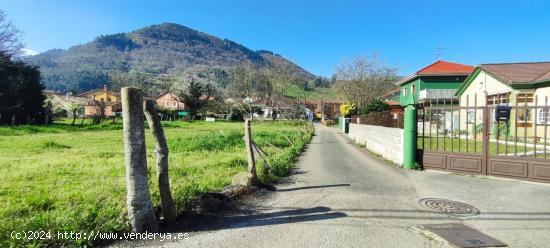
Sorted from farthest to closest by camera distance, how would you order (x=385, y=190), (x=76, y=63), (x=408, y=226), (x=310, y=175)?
(x=76, y=63)
(x=310, y=175)
(x=385, y=190)
(x=408, y=226)

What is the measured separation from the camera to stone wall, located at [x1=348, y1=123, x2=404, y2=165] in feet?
36.7

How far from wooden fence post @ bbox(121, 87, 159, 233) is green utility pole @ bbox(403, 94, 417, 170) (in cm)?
815

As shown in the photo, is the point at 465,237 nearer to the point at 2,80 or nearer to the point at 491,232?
the point at 491,232

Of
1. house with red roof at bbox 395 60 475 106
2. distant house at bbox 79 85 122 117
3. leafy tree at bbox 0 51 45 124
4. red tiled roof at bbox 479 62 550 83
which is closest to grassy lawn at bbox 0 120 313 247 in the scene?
red tiled roof at bbox 479 62 550 83

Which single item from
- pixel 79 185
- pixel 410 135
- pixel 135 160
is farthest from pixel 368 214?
pixel 79 185

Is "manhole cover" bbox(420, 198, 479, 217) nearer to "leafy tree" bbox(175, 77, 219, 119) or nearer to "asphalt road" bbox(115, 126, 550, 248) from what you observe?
"asphalt road" bbox(115, 126, 550, 248)

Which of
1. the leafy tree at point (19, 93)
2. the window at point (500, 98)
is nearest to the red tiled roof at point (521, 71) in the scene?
the window at point (500, 98)

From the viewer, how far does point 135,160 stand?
417 cm

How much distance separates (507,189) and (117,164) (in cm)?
1049

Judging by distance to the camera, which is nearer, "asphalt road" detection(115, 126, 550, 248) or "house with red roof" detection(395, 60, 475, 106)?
"asphalt road" detection(115, 126, 550, 248)

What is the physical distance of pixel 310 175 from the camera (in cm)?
924

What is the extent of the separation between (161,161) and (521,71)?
2522 centimetres

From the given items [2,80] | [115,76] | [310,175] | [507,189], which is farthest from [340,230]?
[115,76]

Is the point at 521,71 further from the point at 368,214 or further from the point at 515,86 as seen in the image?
the point at 368,214
